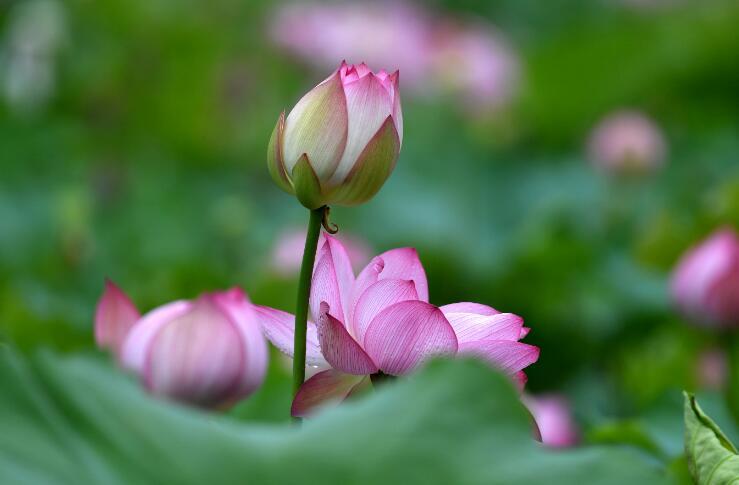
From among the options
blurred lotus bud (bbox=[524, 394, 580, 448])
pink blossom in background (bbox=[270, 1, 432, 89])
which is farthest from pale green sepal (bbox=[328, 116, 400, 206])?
pink blossom in background (bbox=[270, 1, 432, 89])

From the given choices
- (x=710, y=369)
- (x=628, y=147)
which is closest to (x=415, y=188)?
(x=628, y=147)

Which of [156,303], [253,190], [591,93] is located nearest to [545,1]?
[591,93]

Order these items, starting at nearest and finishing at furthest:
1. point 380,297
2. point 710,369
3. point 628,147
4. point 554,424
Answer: point 380,297, point 554,424, point 710,369, point 628,147

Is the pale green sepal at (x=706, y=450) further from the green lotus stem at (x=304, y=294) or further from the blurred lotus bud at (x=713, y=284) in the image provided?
the blurred lotus bud at (x=713, y=284)

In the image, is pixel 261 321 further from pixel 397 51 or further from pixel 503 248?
pixel 397 51

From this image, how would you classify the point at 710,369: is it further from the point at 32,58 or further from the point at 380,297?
the point at 32,58

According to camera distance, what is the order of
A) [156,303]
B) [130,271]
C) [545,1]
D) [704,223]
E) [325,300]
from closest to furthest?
[325,300], [156,303], [704,223], [130,271], [545,1]

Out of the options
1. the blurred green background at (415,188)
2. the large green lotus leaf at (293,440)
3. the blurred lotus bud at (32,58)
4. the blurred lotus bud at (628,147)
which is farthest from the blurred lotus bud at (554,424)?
the blurred lotus bud at (32,58)
